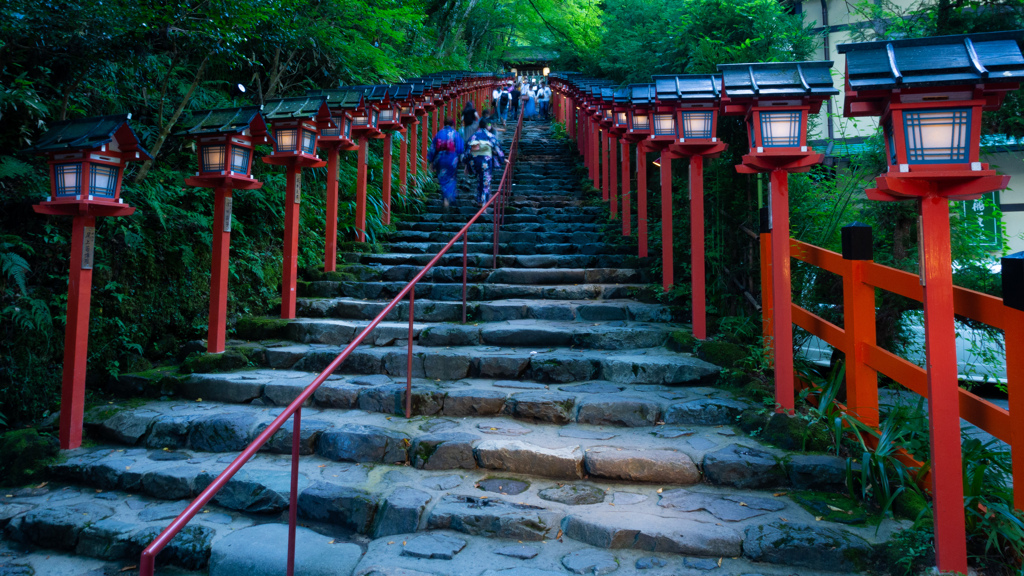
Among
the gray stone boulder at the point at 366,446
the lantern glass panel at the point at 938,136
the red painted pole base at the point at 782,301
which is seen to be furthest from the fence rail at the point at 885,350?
the gray stone boulder at the point at 366,446

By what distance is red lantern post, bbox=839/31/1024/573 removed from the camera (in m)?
2.33

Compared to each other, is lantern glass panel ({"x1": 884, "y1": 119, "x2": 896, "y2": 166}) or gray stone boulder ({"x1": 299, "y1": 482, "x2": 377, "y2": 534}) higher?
lantern glass panel ({"x1": 884, "y1": 119, "x2": 896, "y2": 166})

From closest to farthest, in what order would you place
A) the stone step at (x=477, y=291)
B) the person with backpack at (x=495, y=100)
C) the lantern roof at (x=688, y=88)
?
the lantern roof at (x=688, y=88)
the stone step at (x=477, y=291)
the person with backpack at (x=495, y=100)

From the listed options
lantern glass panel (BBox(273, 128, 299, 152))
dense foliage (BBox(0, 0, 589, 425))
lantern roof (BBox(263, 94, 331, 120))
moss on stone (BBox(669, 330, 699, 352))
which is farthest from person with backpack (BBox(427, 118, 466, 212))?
moss on stone (BBox(669, 330, 699, 352))

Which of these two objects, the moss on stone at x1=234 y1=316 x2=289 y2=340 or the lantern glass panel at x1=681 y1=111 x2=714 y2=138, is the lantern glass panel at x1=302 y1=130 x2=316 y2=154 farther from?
the lantern glass panel at x1=681 y1=111 x2=714 y2=138

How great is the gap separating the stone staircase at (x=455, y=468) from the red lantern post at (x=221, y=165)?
522 millimetres

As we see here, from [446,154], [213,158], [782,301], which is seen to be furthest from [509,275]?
[782,301]

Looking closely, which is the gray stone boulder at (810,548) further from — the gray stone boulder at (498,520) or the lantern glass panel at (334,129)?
the lantern glass panel at (334,129)

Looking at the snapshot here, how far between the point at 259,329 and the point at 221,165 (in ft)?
5.79

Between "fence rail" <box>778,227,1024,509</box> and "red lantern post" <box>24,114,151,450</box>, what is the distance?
4.88m

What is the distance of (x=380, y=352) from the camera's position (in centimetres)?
A: 495

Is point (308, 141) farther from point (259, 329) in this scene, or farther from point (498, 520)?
point (498, 520)

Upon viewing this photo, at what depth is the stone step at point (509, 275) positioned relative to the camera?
6.74 meters

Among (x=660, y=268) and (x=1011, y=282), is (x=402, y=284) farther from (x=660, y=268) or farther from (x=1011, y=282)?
(x=1011, y=282)
